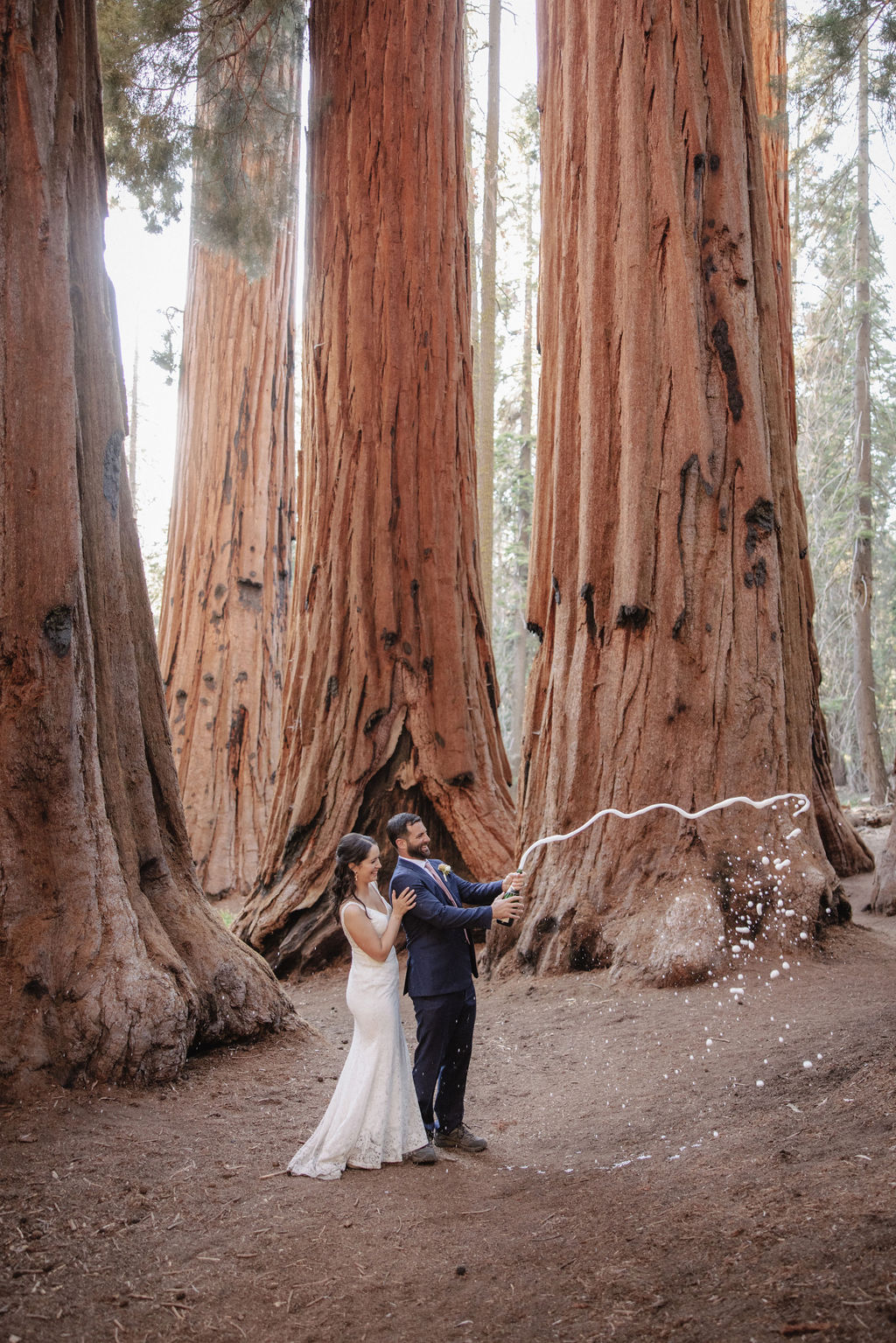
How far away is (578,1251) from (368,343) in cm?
687

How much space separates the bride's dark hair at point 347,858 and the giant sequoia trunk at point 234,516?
240 inches

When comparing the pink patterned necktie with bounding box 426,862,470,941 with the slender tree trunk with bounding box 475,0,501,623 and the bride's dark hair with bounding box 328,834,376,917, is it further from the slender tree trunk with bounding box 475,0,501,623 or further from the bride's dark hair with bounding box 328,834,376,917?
the slender tree trunk with bounding box 475,0,501,623

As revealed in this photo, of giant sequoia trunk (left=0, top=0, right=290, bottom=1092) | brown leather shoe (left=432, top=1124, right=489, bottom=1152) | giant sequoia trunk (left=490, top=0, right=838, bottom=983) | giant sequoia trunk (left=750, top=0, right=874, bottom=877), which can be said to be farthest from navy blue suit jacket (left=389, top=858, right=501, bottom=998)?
giant sequoia trunk (left=750, top=0, right=874, bottom=877)

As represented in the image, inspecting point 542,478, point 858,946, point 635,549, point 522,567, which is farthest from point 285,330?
point 522,567

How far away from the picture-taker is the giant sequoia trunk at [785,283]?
761 centimetres

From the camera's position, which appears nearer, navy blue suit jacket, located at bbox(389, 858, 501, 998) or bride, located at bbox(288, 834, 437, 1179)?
bride, located at bbox(288, 834, 437, 1179)

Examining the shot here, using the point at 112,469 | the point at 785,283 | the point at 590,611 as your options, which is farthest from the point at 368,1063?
the point at 785,283

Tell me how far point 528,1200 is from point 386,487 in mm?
5726

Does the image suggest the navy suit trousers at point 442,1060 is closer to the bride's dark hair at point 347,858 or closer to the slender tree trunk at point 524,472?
the bride's dark hair at point 347,858

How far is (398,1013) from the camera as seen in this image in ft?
12.8

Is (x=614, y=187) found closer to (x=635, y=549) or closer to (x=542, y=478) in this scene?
(x=542, y=478)

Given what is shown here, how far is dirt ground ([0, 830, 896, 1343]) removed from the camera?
2463 mm

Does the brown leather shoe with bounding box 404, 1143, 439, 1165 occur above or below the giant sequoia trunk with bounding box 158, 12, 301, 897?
below

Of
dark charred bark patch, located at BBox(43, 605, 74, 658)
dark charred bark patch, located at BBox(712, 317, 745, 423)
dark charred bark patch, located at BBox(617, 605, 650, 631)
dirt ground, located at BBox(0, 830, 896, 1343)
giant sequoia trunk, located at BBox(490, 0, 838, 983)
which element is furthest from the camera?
dark charred bark patch, located at BBox(712, 317, 745, 423)
